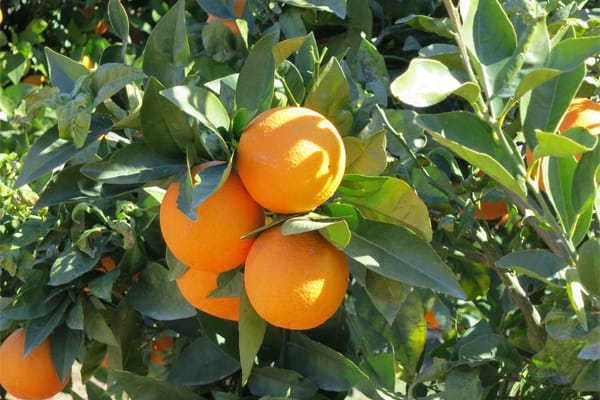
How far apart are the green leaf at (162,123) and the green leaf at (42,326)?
0.45 metres

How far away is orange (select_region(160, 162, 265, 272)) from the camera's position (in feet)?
2.77

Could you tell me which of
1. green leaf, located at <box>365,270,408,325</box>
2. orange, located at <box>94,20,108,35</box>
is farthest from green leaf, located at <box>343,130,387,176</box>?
orange, located at <box>94,20,108,35</box>

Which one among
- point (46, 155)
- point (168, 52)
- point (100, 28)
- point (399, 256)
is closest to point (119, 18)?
point (168, 52)

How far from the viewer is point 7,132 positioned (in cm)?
166

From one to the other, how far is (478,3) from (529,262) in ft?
0.88

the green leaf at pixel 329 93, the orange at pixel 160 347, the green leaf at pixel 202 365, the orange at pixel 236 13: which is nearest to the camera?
the green leaf at pixel 329 93

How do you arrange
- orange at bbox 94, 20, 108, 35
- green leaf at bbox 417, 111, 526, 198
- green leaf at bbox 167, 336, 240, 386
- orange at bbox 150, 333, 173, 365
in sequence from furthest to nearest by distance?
orange at bbox 94, 20, 108, 35 → orange at bbox 150, 333, 173, 365 → green leaf at bbox 167, 336, 240, 386 → green leaf at bbox 417, 111, 526, 198

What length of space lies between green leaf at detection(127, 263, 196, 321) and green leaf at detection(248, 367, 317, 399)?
13cm

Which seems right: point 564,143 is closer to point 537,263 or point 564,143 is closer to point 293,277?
point 537,263

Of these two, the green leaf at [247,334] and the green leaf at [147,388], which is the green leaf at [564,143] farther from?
the green leaf at [147,388]

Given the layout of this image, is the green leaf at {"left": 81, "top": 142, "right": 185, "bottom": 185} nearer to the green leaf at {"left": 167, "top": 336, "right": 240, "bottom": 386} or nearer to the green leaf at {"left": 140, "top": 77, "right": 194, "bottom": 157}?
the green leaf at {"left": 140, "top": 77, "right": 194, "bottom": 157}

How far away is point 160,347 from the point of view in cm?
165

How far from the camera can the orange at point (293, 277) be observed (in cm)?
84

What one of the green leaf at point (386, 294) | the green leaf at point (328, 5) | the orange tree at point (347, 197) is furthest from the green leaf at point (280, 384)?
the green leaf at point (328, 5)
